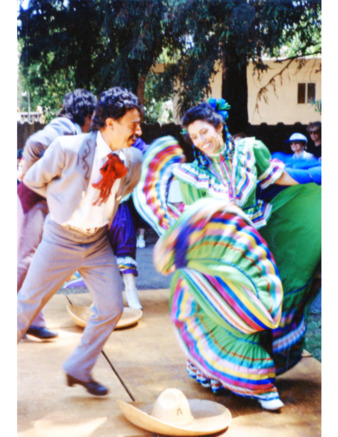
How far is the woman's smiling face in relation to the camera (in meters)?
3.08

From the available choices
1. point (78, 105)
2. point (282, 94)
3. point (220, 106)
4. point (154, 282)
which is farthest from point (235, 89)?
point (154, 282)

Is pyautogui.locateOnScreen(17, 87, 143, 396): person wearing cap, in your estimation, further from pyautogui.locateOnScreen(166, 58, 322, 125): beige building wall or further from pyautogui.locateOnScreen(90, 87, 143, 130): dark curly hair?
pyautogui.locateOnScreen(166, 58, 322, 125): beige building wall

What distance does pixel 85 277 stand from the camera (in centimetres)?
312

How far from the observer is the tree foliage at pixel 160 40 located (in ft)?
9.84

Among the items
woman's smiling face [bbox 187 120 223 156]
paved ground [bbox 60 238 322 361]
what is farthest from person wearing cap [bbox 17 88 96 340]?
paved ground [bbox 60 238 322 361]

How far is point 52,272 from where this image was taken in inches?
118

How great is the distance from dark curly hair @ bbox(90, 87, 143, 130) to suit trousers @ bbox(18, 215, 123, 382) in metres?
0.52

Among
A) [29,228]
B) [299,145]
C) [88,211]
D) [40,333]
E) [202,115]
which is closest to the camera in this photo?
[88,211]

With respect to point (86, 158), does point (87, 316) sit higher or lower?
lower

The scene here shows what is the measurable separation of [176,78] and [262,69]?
42cm

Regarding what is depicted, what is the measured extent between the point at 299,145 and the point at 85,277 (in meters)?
1.19

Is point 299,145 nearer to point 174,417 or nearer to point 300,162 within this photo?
point 300,162
